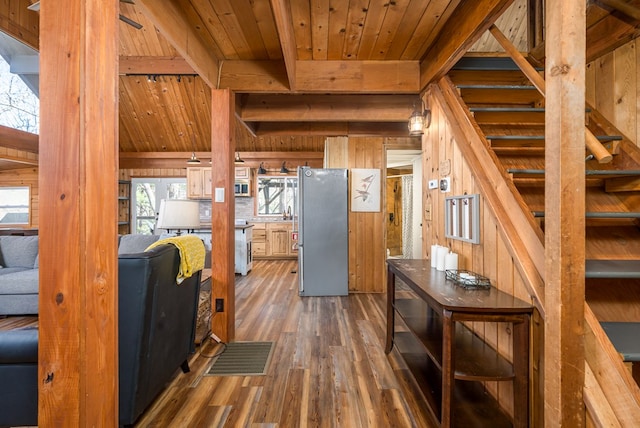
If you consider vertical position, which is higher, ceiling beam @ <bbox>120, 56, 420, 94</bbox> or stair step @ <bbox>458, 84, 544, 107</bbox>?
ceiling beam @ <bbox>120, 56, 420, 94</bbox>

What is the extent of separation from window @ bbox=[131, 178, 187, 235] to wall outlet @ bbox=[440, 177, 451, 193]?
6.47 m

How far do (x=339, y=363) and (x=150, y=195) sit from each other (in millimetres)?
6851

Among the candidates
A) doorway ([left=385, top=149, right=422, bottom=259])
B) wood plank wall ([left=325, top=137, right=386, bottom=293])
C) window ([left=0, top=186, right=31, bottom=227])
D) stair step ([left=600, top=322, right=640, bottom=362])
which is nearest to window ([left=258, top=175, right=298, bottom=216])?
doorway ([left=385, top=149, right=422, bottom=259])

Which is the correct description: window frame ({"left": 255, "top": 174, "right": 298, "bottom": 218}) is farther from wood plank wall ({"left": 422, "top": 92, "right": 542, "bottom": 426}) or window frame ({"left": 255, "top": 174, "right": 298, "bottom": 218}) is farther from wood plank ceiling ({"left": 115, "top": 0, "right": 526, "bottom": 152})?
wood plank wall ({"left": 422, "top": 92, "right": 542, "bottom": 426})

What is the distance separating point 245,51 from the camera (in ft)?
7.82

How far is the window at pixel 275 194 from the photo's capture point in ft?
23.4

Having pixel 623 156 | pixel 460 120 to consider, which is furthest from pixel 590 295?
pixel 460 120

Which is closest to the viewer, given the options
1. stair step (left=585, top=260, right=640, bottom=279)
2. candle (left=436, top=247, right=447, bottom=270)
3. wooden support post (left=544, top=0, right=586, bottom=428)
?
wooden support post (left=544, top=0, right=586, bottom=428)

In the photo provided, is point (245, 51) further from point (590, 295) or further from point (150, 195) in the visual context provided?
point (150, 195)

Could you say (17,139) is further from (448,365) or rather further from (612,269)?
(612,269)

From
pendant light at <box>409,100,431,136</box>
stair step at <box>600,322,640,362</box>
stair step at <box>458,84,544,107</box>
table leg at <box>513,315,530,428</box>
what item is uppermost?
stair step at <box>458,84,544,107</box>

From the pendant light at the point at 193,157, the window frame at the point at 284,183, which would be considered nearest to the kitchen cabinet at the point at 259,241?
the window frame at the point at 284,183

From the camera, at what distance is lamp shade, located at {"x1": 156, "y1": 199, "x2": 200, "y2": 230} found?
2.68 meters

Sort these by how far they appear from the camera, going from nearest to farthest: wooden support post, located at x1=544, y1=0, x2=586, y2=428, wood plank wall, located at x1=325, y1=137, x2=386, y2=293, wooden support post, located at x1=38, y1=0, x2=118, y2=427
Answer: wooden support post, located at x1=38, y1=0, x2=118, y2=427 → wooden support post, located at x1=544, y1=0, x2=586, y2=428 → wood plank wall, located at x1=325, y1=137, x2=386, y2=293
